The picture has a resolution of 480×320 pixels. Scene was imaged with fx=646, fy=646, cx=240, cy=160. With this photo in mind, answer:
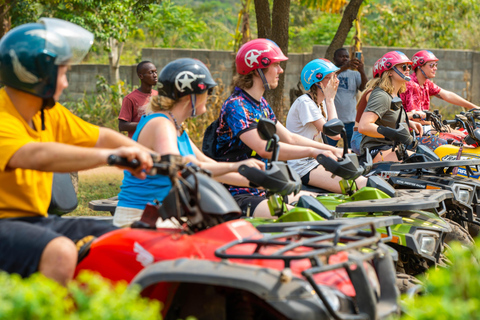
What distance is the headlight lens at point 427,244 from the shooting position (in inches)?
187

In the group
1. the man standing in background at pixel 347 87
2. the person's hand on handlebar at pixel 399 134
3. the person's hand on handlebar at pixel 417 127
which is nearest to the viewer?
the person's hand on handlebar at pixel 399 134

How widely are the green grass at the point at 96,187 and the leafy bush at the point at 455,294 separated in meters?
7.10

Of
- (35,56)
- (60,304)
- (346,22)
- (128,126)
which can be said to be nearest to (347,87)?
(346,22)

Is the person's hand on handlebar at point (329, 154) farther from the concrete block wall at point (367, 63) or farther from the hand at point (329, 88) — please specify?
the concrete block wall at point (367, 63)

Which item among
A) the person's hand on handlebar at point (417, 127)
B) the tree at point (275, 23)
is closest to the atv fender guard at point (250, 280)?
the person's hand on handlebar at point (417, 127)

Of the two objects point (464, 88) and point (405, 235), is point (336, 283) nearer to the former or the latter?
point (405, 235)

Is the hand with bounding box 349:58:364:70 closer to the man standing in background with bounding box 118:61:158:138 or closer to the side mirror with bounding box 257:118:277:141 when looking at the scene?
the man standing in background with bounding box 118:61:158:138

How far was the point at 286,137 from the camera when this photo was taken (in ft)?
17.8

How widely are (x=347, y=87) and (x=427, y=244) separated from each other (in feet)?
20.3

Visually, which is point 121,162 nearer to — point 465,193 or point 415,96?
point 465,193

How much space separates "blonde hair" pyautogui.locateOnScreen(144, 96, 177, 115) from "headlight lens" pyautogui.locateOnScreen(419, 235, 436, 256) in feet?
6.86

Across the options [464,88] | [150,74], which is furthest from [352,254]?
[464,88]

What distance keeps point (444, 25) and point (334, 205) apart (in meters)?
18.4

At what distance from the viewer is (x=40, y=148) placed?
3.14 m
